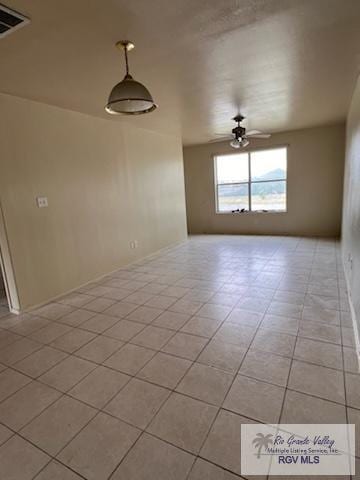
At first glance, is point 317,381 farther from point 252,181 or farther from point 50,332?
point 252,181

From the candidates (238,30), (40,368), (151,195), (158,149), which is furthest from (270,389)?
(158,149)

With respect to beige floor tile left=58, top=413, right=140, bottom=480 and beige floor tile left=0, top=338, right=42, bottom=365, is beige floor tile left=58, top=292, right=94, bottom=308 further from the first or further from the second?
beige floor tile left=58, top=413, right=140, bottom=480

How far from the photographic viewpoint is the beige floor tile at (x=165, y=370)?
6.30 feet

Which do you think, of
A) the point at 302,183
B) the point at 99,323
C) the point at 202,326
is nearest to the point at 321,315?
the point at 202,326

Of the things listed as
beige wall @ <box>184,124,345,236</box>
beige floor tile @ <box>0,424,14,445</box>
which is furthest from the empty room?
beige wall @ <box>184,124,345,236</box>

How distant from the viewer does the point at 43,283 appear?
11.3ft

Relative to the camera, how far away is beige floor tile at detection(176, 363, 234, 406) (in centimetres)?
176

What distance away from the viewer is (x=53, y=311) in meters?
3.21

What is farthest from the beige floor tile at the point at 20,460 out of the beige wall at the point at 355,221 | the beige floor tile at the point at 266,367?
the beige wall at the point at 355,221

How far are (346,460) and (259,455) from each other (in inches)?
16.8

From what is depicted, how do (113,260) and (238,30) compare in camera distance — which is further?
(113,260)

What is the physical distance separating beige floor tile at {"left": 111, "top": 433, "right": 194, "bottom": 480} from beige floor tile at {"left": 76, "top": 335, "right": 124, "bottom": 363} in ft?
2.95

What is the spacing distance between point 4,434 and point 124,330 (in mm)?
1209

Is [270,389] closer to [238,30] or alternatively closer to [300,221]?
[238,30]
